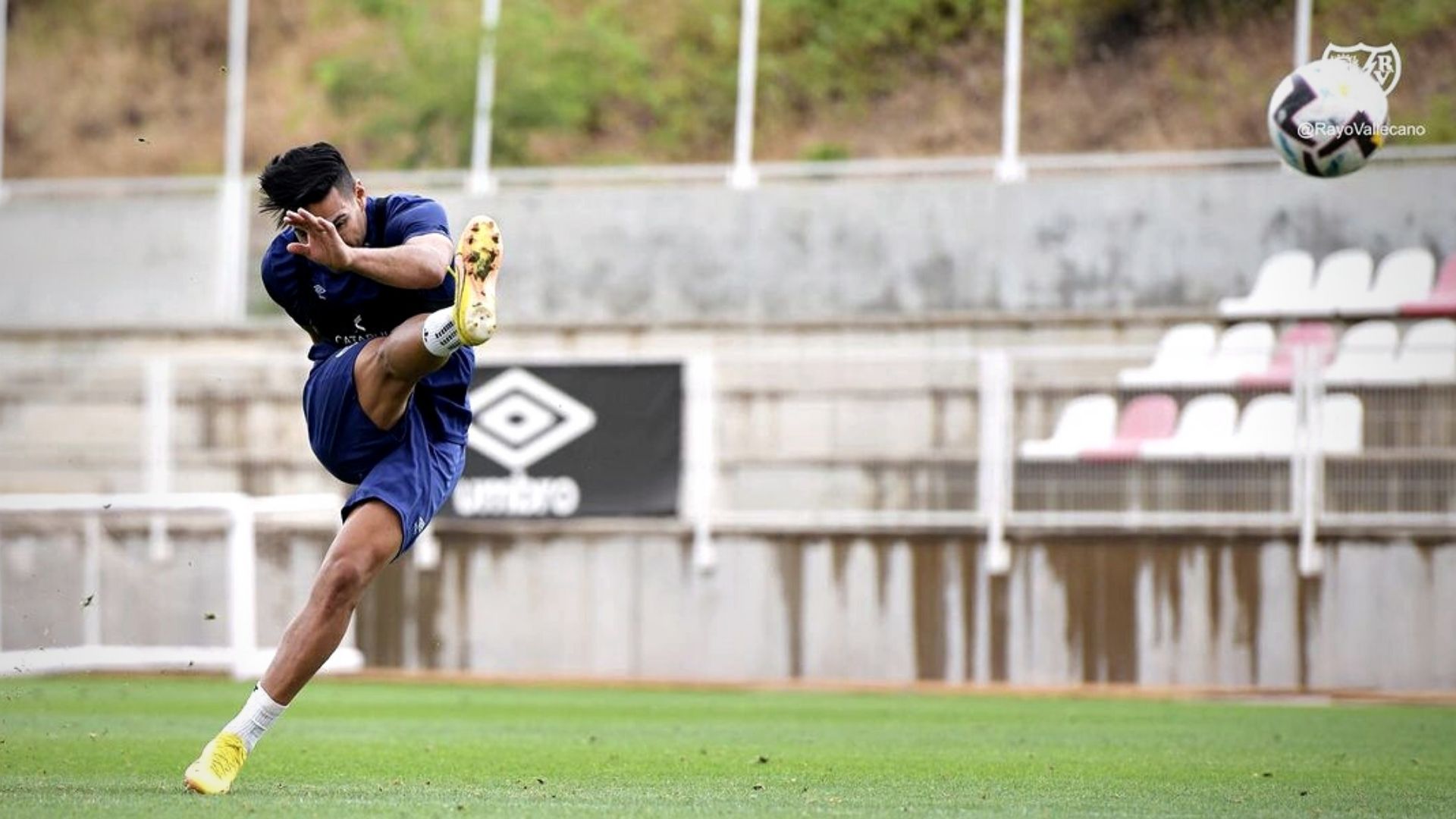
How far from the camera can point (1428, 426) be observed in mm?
16969

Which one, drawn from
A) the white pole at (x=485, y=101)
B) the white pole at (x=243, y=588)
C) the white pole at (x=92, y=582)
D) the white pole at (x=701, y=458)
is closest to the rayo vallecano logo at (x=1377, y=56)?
the white pole at (x=701, y=458)

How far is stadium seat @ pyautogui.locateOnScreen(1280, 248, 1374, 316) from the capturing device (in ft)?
63.9

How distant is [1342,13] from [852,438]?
7029 mm

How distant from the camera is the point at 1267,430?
56.9ft

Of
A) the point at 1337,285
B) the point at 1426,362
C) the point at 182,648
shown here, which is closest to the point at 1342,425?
the point at 1426,362

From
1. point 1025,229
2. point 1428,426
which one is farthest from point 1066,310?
point 1428,426

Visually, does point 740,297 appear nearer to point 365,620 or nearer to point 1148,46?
point 365,620

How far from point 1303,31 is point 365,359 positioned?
15.7 meters

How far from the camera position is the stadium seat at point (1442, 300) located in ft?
61.7

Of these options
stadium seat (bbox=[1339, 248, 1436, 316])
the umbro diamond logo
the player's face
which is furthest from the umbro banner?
the player's face

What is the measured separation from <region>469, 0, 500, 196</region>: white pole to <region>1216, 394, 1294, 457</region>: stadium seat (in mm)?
8808

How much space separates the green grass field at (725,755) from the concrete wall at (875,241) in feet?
20.9

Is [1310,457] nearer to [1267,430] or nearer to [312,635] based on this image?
[1267,430]

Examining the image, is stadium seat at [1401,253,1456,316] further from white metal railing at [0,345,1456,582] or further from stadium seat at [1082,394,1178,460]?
stadium seat at [1082,394,1178,460]
